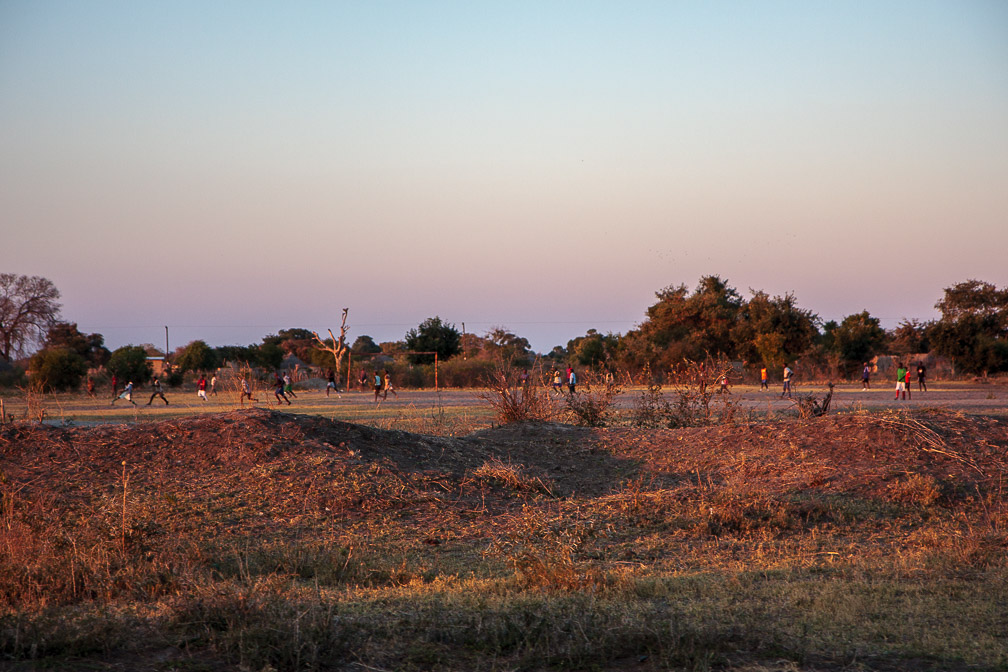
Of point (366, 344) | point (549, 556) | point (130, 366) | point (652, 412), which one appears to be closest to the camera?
point (549, 556)

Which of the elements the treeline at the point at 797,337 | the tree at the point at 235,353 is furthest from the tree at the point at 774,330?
the tree at the point at 235,353

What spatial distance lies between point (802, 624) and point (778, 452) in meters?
6.64

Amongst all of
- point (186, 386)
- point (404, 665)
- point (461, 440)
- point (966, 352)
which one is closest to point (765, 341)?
point (966, 352)

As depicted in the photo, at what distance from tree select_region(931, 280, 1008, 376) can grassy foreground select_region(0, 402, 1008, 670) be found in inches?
1862

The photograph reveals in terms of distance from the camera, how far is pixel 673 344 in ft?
198

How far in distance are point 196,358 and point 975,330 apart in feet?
177

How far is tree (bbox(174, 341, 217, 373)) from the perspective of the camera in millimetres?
62562

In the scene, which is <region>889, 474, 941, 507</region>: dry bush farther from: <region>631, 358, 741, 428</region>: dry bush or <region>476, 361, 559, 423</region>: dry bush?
<region>476, 361, 559, 423</region>: dry bush

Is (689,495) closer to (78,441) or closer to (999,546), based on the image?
(999,546)

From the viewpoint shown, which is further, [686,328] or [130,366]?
[686,328]

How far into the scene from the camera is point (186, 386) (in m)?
55.6

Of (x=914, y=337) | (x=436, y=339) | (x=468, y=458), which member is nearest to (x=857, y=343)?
(x=914, y=337)

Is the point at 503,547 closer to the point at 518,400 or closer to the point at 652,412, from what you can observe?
the point at 518,400

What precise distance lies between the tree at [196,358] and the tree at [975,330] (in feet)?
168
